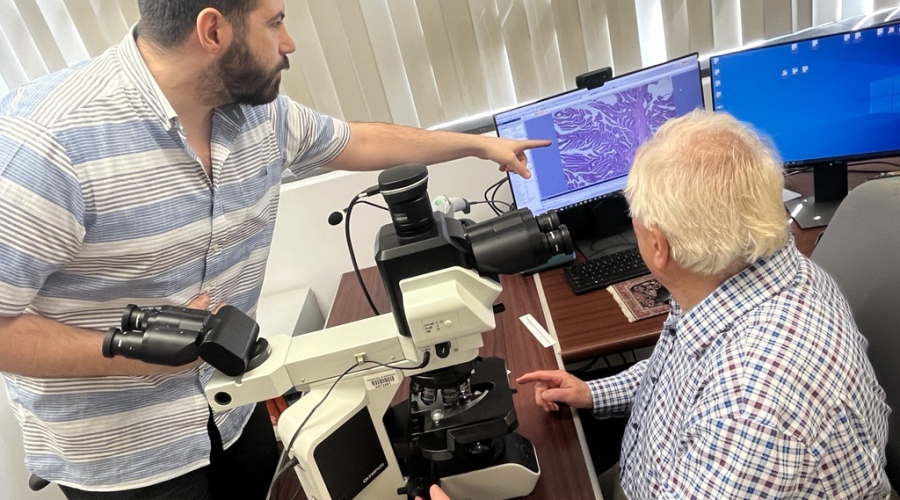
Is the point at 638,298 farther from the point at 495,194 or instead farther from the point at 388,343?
the point at 388,343

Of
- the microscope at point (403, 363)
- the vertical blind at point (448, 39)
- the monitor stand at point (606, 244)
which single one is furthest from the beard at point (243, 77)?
the monitor stand at point (606, 244)

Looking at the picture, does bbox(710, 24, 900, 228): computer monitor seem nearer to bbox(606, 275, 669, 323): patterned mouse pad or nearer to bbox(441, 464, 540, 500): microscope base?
bbox(606, 275, 669, 323): patterned mouse pad

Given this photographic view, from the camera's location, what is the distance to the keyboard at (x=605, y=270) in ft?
5.12

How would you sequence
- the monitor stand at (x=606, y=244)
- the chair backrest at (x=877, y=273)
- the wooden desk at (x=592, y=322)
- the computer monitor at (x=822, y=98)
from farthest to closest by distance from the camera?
the monitor stand at (x=606, y=244)
the computer monitor at (x=822, y=98)
the wooden desk at (x=592, y=322)
the chair backrest at (x=877, y=273)

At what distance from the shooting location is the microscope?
788 millimetres

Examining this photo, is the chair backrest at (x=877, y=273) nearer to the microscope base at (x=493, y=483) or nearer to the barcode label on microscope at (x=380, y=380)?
the microscope base at (x=493, y=483)

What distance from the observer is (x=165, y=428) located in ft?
3.70

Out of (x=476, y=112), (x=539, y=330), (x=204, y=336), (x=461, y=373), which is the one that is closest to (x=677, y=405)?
(x=461, y=373)

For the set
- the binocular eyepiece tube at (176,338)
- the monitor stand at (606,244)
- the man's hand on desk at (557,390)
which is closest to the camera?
the binocular eyepiece tube at (176,338)

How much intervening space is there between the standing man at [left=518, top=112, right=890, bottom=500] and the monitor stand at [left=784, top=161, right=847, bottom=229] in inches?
30.4

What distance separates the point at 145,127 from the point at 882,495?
4.34 ft

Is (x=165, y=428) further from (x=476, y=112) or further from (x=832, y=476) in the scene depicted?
(x=476, y=112)

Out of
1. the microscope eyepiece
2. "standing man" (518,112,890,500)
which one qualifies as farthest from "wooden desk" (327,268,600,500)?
the microscope eyepiece

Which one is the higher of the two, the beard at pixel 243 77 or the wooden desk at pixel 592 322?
the beard at pixel 243 77
